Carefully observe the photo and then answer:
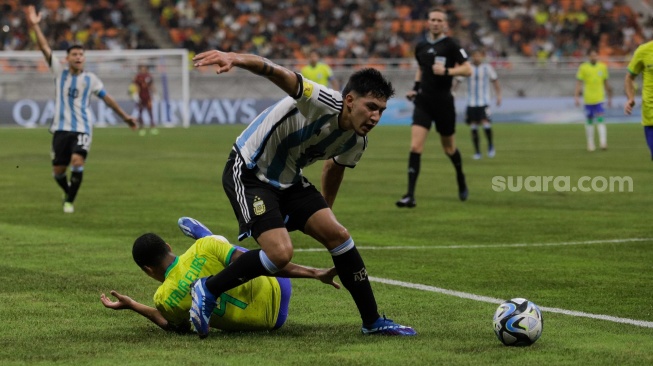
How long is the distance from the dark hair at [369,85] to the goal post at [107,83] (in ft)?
106

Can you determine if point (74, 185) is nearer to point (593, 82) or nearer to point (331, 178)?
point (331, 178)

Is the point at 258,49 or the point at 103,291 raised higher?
the point at 103,291

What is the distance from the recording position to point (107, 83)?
40000 mm

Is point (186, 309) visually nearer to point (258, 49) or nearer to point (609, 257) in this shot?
point (609, 257)

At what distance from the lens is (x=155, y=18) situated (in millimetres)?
47469

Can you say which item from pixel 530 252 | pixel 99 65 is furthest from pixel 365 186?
pixel 99 65

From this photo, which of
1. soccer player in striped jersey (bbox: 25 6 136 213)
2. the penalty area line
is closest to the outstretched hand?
the penalty area line

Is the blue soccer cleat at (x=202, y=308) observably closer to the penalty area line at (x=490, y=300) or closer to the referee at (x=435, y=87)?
the penalty area line at (x=490, y=300)

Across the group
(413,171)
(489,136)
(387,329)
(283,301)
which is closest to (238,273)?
(283,301)

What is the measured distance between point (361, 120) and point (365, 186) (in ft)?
39.5

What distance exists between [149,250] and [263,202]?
0.82 metres

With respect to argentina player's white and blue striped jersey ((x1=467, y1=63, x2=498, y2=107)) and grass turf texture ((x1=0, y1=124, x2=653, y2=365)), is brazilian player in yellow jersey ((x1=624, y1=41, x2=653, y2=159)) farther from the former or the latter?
argentina player's white and blue striped jersey ((x1=467, y1=63, x2=498, y2=107))

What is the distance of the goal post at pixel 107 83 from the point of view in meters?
38.7

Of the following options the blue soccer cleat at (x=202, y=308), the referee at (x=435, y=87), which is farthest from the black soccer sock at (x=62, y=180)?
the blue soccer cleat at (x=202, y=308)
